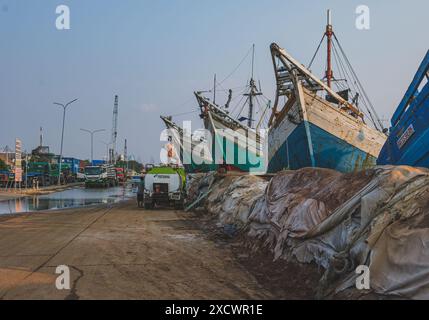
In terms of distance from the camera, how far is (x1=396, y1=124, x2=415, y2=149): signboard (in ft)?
40.3

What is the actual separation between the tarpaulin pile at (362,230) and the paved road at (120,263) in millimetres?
1078

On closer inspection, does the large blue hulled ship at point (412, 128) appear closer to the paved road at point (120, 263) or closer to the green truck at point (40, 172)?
the paved road at point (120, 263)

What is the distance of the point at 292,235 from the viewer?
8.14 m

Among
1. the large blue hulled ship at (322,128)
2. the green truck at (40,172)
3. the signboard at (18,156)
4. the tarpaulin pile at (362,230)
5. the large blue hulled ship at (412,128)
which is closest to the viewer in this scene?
the tarpaulin pile at (362,230)

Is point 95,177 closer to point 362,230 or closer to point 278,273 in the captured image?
point 278,273

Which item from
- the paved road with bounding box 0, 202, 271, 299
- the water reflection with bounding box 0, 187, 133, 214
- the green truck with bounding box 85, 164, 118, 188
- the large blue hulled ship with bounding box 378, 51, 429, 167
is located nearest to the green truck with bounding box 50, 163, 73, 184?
the green truck with bounding box 85, 164, 118, 188

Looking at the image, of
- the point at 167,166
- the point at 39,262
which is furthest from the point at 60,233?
the point at 167,166

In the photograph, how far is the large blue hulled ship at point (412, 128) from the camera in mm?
11258

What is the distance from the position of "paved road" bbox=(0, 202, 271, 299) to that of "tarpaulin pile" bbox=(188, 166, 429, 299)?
1078mm

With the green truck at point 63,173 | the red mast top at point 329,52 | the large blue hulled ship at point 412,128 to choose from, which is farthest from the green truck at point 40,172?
the large blue hulled ship at point 412,128

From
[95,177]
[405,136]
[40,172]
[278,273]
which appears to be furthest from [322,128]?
[40,172]

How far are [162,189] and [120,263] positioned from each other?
532 inches

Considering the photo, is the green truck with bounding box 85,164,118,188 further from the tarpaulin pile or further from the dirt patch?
the tarpaulin pile
